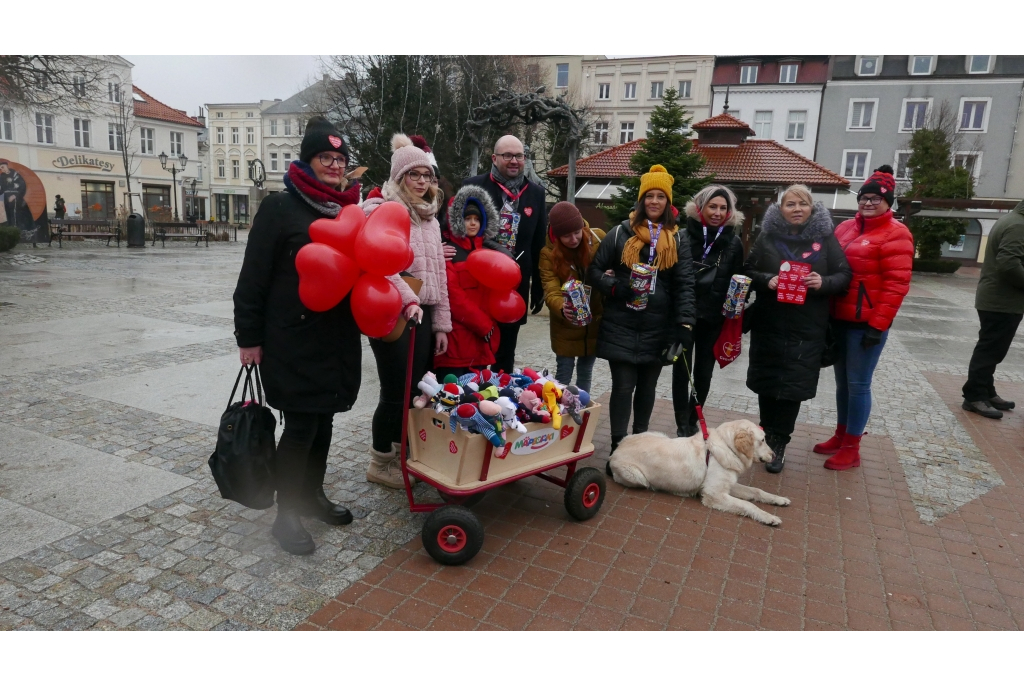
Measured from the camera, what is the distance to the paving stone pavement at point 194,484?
2.85 meters

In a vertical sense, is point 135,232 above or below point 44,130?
below

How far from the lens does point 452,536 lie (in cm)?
323

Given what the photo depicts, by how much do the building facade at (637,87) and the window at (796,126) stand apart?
21.7ft

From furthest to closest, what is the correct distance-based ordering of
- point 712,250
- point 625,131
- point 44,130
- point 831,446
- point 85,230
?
point 625,131, point 44,130, point 85,230, point 831,446, point 712,250

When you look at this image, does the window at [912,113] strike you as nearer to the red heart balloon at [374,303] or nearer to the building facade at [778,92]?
the building facade at [778,92]

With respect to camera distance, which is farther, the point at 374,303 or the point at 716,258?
the point at 716,258

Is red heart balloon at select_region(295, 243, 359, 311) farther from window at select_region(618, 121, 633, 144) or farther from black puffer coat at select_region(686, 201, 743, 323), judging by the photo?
window at select_region(618, 121, 633, 144)

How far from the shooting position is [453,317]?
4020mm

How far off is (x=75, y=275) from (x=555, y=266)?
46.2 ft

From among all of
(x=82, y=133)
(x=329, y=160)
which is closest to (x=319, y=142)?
(x=329, y=160)

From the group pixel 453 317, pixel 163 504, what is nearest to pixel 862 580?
pixel 453 317

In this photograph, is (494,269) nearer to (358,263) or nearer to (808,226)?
(358,263)

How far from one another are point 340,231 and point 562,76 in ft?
163

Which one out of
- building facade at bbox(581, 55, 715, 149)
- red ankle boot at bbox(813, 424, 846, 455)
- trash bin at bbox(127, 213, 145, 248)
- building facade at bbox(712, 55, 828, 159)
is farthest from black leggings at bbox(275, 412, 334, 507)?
building facade at bbox(581, 55, 715, 149)
